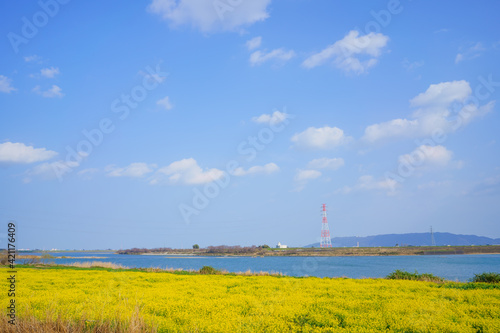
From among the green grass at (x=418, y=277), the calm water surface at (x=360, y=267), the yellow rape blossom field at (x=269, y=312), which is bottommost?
the calm water surface at (x=360, y=267)

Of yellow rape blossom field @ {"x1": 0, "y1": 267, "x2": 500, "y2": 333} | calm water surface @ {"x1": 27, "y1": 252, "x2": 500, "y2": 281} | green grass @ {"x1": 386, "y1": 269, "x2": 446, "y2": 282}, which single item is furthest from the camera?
calm water surface @ {"x1": 27, "y1": 252, "x2": 500, "y2": 281}

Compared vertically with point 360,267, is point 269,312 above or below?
above

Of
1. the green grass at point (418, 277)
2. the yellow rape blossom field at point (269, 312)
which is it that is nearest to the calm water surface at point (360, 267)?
the green grass at point (418, 277)

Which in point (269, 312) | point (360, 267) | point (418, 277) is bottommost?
point (360, 267)

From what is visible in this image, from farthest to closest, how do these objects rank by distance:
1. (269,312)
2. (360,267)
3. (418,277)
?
1. (360,267)
2. (418,277)
3. (269,312)

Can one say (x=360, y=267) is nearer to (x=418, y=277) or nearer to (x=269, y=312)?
(x=418, y=277)

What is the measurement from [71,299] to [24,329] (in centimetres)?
1221

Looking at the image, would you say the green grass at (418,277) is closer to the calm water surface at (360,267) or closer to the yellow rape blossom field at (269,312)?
the yellow rape blossom field at (269,312)

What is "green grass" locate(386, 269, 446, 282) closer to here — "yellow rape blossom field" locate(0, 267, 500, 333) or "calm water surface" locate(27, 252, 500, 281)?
"yellow rape blossom field" locate(0, 267, 500, 333)

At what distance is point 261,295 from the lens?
79.7ft

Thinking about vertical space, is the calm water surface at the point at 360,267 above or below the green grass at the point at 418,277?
below

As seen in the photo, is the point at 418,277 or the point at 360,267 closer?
the point at 418,277

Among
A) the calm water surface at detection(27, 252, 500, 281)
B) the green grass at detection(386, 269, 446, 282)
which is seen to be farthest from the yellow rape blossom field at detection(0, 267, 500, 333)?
the calm water surface at detection(27, 252, 500, 281)

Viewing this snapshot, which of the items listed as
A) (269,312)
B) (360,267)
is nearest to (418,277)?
(269,312)
